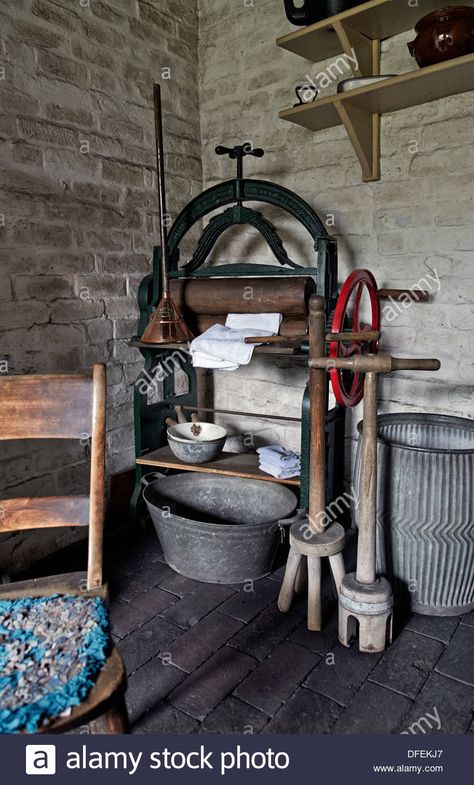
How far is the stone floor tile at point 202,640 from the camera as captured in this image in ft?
6.32

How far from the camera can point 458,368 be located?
2.49 meters

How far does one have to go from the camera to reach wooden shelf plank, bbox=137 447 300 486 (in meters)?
2.46

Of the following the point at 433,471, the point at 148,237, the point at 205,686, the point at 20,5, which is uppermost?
the point at 20,5

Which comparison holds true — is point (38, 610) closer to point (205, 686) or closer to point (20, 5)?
point (205, 686)

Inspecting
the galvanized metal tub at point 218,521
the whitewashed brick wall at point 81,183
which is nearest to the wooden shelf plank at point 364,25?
the whitewashed brick wall at point 81,183

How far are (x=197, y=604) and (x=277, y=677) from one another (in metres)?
0.49

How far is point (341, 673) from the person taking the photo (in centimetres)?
185

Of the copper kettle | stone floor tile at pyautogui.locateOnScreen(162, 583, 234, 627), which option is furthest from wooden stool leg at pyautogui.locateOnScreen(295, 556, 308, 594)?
the copper kettle

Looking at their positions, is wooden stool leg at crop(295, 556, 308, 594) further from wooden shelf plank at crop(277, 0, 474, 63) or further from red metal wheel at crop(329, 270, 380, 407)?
wooden shelf plank at crop(277, 0, 474, 63)

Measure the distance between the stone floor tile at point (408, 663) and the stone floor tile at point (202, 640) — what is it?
52 cm

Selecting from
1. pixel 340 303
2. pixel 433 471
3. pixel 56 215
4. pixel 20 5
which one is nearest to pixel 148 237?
pixel 56 215

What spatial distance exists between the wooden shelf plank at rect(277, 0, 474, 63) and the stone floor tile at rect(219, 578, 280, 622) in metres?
2.22

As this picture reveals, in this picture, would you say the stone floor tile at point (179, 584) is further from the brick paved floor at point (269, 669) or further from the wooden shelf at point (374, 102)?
the wooden shelf at point (374, 102)

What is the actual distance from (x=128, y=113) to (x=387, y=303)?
1537 millimetres
